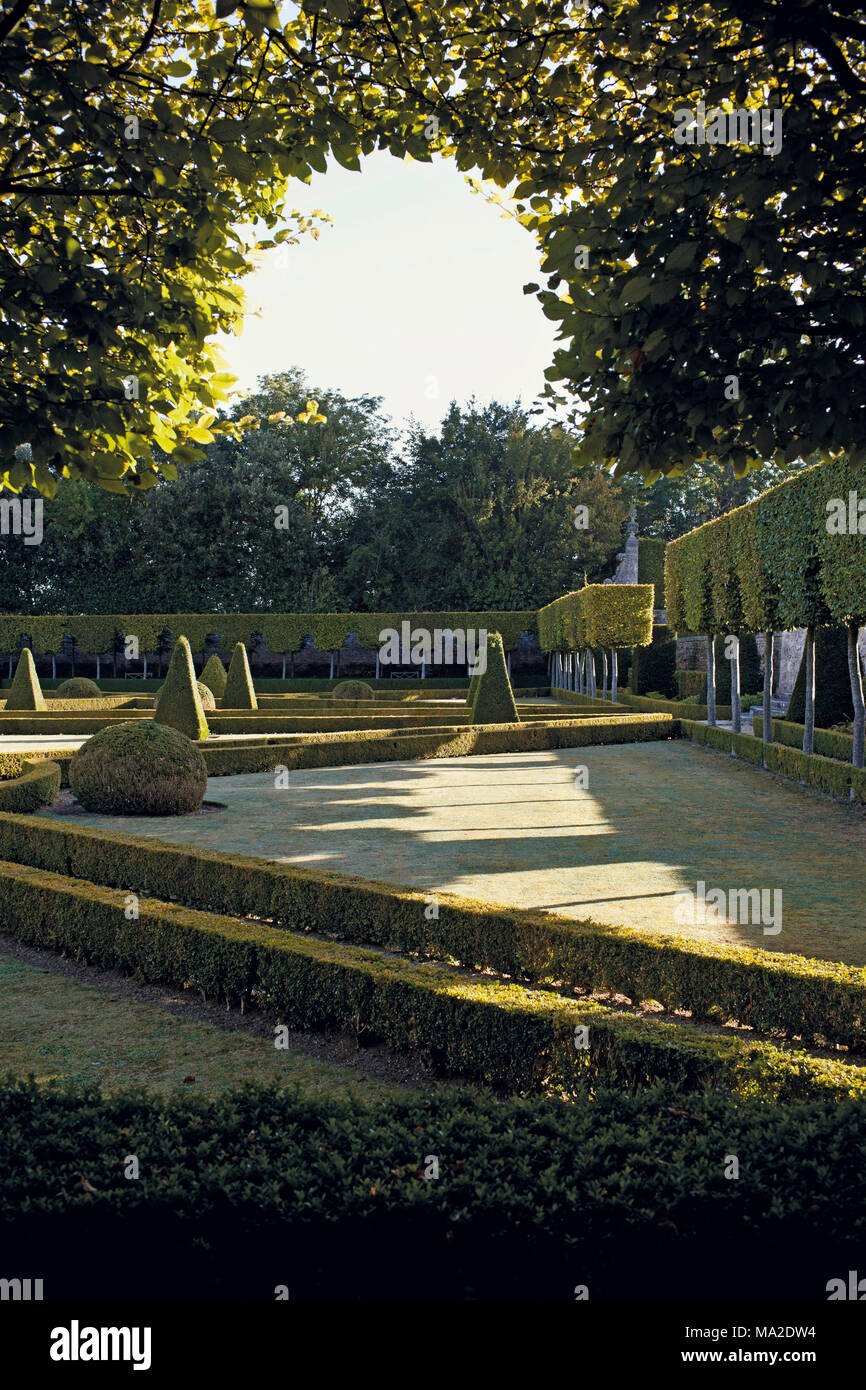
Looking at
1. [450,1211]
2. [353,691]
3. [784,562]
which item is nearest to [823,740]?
[784,562]

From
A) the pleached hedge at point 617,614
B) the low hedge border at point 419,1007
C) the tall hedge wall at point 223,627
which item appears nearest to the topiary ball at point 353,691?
the pleached hedge at point 617,614

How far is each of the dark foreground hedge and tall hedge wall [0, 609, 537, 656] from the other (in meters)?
45.9

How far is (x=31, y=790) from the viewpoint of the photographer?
13523 millimetres

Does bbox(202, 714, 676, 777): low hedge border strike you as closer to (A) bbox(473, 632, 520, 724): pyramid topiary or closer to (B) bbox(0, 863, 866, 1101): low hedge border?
(A) bbox(473, 632, 520, 724): pyramid topiary

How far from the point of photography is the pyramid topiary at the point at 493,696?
2478 centimetres

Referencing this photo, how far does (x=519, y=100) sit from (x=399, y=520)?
52.2 meters

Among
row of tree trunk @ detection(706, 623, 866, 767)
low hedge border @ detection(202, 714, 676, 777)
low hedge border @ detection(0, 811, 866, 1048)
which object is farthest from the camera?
low hedge border @ detection(202, 714, 676, 777)

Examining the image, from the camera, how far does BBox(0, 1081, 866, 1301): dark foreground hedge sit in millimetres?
2959

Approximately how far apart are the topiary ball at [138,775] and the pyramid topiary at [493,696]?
1185 cm

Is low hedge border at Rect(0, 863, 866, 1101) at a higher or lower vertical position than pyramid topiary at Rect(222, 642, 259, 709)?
lower

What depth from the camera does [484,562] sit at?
5578 centimetres

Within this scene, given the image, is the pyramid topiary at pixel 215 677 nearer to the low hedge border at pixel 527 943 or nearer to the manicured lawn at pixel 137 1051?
the low hedge border at pixel 527 943

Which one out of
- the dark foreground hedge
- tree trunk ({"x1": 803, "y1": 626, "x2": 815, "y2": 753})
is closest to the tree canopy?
the dark foreground hedge
